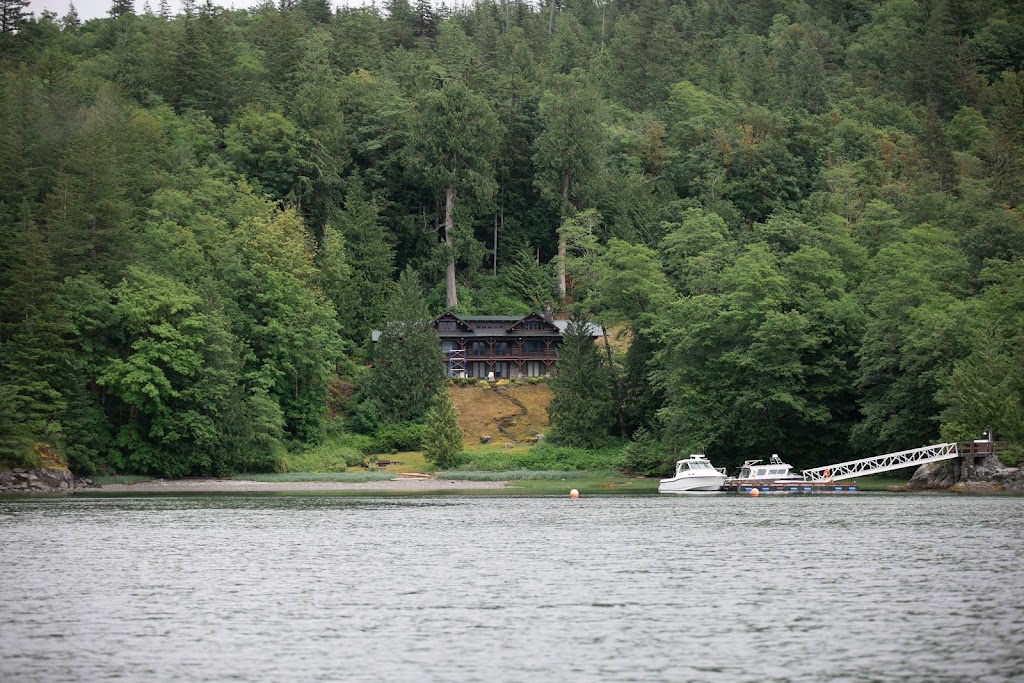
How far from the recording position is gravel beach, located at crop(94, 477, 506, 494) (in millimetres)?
74062

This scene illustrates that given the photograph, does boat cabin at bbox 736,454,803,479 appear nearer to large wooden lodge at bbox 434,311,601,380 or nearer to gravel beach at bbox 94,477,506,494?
gravel beach at bbox 94,477,506,494

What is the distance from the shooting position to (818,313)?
7944 cm

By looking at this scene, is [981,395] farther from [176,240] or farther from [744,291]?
[176,240]

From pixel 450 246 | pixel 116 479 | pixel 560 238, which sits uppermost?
pixel 560 238

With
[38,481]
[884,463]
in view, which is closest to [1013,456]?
[884,463]

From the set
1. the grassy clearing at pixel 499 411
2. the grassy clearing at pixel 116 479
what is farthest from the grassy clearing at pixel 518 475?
the grassy clearing at pixel 116 479

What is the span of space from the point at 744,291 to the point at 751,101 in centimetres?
7711

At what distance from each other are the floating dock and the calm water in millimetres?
15908

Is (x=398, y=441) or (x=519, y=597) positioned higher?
(x=398, y=441)

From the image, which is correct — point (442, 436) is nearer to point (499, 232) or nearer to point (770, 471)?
point (770, 471)

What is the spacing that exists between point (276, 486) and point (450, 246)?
41687 millimetres

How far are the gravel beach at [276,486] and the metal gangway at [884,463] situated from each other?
785 inches

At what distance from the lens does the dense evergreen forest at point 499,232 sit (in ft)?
251

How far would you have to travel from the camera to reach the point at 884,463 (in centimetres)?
7369
